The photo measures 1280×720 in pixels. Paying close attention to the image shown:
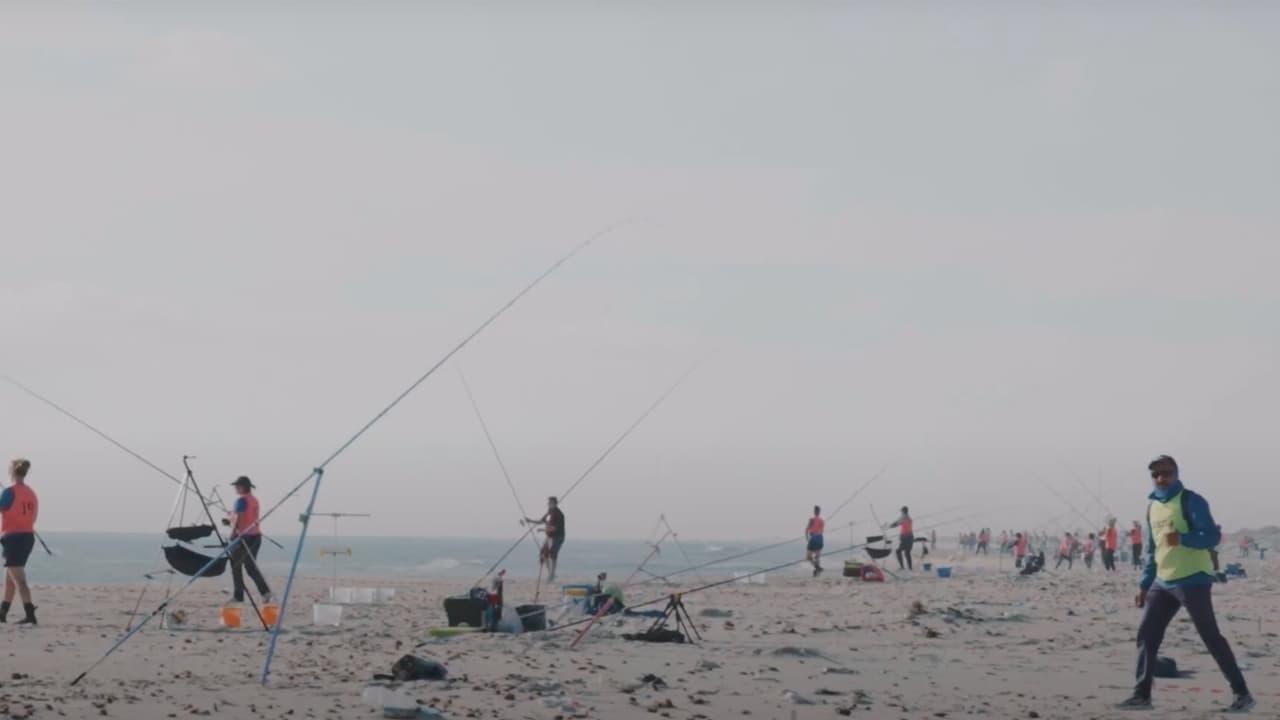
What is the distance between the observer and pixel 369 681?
28.1 feet

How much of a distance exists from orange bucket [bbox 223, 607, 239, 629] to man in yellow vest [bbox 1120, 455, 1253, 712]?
7.49m

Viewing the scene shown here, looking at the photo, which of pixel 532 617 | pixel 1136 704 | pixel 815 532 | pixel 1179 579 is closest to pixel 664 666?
pixel 532 617

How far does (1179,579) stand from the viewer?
8148mm

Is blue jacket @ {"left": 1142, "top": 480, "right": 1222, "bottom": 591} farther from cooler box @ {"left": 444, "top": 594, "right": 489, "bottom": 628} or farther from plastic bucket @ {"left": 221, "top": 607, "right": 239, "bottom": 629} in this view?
plastic bucket @ {"left": 221, "top": 607, "right": 239, "bottom": 629}

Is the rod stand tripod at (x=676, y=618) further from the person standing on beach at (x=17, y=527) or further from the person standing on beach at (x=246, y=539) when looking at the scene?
the person standing on beach at (x=17, y=527)

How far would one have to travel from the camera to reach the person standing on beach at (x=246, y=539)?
1283cm

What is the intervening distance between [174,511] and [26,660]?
10.5 feet

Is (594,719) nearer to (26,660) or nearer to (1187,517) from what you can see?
(1187,517)

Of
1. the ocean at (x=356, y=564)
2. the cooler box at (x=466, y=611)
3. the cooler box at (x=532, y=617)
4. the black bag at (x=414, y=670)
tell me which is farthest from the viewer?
the ocean at (x=356, y=564)

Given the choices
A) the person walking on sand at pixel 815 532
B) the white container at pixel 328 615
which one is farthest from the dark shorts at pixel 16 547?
the person walking on sand at pixel 815 532

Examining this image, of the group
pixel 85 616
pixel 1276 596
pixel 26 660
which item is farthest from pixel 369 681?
pixel 1276 596

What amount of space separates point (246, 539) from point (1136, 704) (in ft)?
25.9

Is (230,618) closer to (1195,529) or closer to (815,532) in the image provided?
(1195,529)

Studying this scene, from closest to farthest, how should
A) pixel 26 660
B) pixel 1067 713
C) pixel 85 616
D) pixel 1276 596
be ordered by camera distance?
pixel 1067 713
pixel 26 660
pixel 85 616
pixel 1276 596
